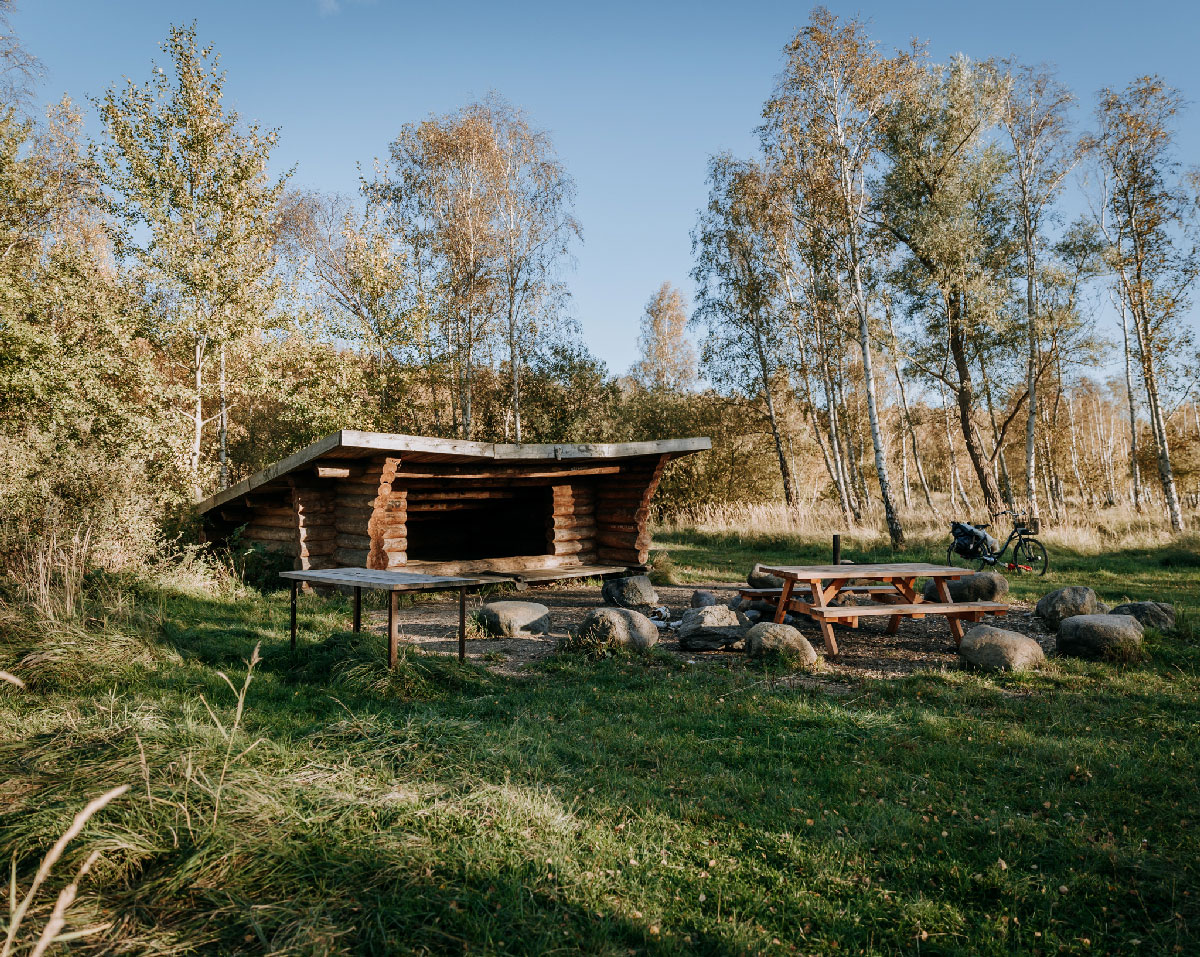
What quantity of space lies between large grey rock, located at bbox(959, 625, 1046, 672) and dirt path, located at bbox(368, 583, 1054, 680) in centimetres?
21

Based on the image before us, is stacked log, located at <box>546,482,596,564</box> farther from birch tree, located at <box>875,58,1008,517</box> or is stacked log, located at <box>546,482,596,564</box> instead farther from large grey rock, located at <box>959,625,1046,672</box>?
birch tree, located at <box>875,58,1008,517</box>

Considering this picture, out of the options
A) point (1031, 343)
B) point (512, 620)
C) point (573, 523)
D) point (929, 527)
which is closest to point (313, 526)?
point (512, 620)

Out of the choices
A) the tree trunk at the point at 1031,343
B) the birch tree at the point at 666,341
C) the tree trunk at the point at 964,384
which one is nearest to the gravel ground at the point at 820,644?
the tree trunk at the point at 1031,343

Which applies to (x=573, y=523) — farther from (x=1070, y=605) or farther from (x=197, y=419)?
(x=197, y=419)

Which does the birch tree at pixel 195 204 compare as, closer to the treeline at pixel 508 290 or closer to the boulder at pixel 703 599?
the treeline at pixel 508 290

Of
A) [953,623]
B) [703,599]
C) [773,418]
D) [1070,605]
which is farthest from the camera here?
[773,418]

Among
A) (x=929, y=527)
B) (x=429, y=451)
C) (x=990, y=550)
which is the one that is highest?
(x=429, y=451)

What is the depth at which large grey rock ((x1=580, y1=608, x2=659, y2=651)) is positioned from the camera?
636 cm

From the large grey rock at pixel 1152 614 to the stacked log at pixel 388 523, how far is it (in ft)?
25.9

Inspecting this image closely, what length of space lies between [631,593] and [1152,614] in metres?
5.51

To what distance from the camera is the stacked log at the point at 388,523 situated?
875 centimetres

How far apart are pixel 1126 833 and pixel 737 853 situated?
1.70 m

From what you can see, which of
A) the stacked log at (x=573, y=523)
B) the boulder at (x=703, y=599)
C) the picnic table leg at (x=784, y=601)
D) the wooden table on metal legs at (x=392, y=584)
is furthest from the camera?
the stacked log at (x=573, y=523)

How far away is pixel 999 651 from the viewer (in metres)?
5.68
